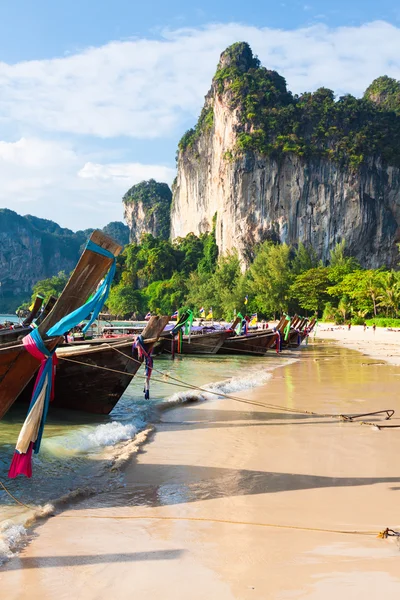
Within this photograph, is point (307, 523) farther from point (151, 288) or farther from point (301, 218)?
point (151, 288)

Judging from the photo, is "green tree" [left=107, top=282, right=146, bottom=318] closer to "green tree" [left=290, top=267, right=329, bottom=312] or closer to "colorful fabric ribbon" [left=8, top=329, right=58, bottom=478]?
"green tree" [left=290, top=267, right=329, bottom=312]

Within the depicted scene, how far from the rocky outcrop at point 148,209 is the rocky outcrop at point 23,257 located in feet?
224

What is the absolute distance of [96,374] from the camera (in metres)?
9.45

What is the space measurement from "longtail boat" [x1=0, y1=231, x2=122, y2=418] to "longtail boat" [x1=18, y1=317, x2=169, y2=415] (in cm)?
387

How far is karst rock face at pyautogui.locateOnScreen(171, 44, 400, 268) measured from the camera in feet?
216

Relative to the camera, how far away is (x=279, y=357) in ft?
81.3

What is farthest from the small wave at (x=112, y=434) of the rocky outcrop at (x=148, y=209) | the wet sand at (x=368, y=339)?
the rocky outcrop at (x=148, y=209)

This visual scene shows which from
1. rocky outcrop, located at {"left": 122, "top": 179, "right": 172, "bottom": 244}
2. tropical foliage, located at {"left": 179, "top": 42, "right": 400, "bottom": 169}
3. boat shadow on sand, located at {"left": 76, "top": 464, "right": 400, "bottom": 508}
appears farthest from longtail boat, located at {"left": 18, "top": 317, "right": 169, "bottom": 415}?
rocky outcrop, located at {"left": 122, "top": 179, "right": 172, "bottom": 244}

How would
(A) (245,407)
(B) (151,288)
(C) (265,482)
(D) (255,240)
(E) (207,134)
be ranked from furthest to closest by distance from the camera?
(E) (207,134)
(B) (151,288)
(D) (255,240)
(A) (245,407)
(C) (265,482)

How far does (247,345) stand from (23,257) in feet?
575

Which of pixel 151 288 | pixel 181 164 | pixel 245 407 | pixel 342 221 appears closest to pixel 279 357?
pixel 245 407

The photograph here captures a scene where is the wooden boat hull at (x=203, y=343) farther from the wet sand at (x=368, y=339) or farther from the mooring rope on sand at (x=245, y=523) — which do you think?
the mooring rope on sand at (x=245, y=523)

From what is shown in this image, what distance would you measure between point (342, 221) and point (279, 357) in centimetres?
4580

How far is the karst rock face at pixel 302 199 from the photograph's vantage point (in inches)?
2589
